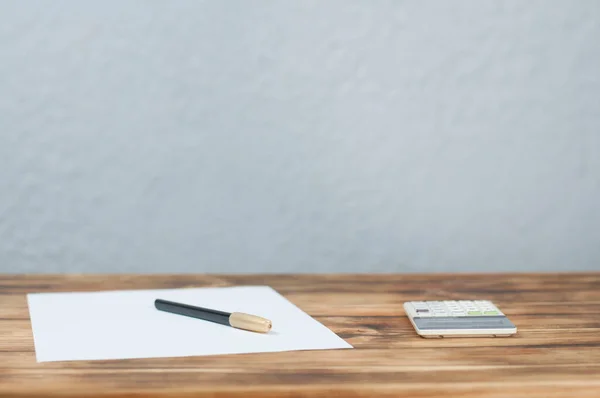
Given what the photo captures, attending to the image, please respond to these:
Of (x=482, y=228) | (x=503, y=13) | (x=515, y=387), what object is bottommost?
(x=515, y=387)

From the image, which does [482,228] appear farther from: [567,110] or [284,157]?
[284,157]

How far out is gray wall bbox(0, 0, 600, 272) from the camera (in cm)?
119

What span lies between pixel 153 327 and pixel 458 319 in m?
0.36

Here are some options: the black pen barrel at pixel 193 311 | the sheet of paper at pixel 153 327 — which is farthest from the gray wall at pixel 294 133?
the black pen barrel at pixel 193 311

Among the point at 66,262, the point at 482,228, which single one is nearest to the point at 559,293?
the point at 482,228

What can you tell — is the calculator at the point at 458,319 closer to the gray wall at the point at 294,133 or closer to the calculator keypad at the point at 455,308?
the calculator keypad at the point at 455,308

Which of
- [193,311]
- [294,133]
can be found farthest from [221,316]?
[294,133]

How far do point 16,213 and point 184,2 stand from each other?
439 millimetres

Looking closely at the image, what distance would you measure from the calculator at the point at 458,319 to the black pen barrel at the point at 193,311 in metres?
0.22

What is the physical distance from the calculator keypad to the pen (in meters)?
0.20

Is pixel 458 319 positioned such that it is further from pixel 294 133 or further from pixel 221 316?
pixel 294 133

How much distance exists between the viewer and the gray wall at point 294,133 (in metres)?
1.19

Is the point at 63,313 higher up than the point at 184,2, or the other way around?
the point at 184,2

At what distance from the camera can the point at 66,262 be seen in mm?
1235
